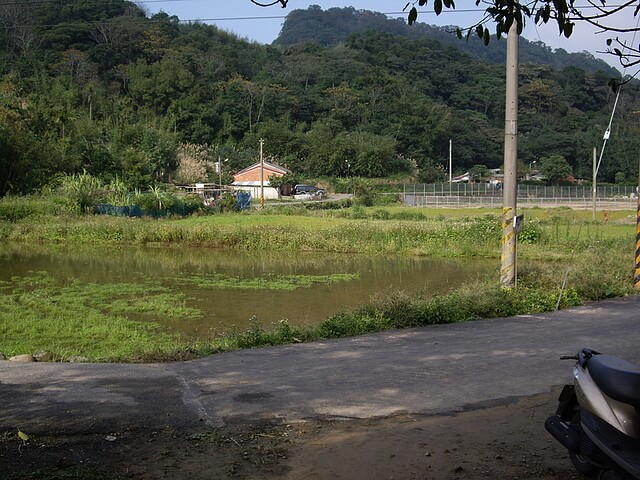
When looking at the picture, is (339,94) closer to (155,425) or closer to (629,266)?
(629,266)

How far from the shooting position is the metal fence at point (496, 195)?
5103 cm

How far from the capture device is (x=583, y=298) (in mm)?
12570

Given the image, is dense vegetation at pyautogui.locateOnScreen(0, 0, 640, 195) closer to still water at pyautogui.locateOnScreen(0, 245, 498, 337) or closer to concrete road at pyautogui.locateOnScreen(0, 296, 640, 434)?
still water at pyautogui.locateOnScreen(0, 245, 498, 337)

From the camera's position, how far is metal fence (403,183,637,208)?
5103cm

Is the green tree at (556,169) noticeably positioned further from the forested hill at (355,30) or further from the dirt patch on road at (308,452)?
the forested hill at (355,30)

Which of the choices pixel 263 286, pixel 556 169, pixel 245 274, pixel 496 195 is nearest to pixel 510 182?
pixel 263 286

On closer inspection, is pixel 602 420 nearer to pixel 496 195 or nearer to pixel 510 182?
pixel 510 182

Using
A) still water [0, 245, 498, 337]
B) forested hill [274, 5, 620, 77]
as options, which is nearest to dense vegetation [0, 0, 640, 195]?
still water [0, 245, 498, 337]

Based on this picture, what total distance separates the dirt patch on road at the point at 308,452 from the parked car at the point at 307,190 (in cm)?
5325

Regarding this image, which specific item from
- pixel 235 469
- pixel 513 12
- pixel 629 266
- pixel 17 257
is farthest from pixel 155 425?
pixel 17 257

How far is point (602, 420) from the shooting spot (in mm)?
3836

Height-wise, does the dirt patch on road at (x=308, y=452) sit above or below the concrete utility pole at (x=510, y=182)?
below

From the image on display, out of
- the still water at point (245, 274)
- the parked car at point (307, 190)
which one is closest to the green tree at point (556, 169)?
the parked car at point (307, 190)

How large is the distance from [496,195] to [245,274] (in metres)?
35.3
